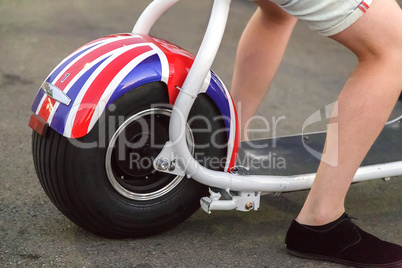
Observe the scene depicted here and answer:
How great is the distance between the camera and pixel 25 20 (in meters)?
4.83

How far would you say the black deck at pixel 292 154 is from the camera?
2.34 metres

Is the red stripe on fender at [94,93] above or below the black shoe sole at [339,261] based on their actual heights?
above

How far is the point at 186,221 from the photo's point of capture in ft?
7.57

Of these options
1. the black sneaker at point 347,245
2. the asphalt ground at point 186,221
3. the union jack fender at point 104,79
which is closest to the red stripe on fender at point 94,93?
the union jack fender at point 104,79

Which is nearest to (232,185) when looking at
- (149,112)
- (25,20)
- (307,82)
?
(149,112)

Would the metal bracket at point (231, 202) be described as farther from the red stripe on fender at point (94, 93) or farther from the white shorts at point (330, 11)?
the white shorts at point (330, 11)

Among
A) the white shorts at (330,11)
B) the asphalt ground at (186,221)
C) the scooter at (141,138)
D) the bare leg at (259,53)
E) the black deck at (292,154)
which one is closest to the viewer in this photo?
the white shorts at (330,11)

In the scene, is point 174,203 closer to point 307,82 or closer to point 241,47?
point 241,47

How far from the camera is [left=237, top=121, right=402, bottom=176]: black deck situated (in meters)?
2.34

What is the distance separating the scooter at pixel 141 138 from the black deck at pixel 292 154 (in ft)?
0.32

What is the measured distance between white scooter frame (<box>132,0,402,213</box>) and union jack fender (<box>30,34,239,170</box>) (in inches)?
3.0

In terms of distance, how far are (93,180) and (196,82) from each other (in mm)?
413

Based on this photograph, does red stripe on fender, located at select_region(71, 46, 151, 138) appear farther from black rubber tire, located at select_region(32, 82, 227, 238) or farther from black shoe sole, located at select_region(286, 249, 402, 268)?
black shoe sole, located at select_region(286, 249, 402, 268)

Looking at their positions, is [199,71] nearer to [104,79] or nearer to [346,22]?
[104,79]
